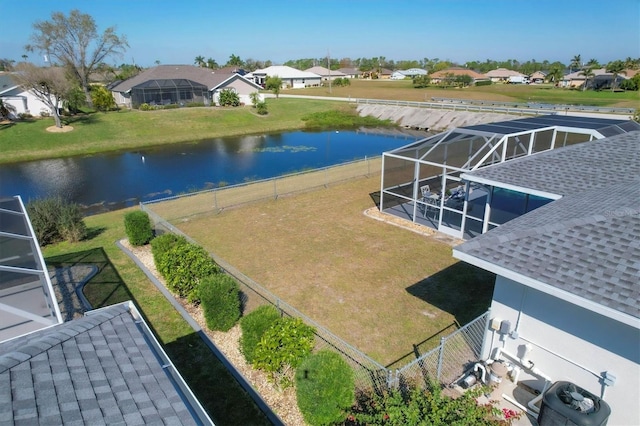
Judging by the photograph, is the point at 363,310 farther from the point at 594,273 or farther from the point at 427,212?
the point at 427,212

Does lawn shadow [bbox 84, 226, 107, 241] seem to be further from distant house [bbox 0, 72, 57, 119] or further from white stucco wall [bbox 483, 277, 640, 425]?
distant house [bbox 0, 72, 57, 119]

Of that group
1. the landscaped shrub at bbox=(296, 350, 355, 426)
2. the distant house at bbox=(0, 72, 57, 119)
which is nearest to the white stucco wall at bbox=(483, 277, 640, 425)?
the landscaped shrub at bbox=(296, 350, 355, 426)

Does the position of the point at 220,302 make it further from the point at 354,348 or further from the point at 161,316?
the point at 354,348

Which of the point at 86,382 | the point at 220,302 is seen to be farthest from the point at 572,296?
the point at 220,302

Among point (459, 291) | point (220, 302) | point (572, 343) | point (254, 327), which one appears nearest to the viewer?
point (572, 343)

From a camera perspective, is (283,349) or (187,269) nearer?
(283,349)
